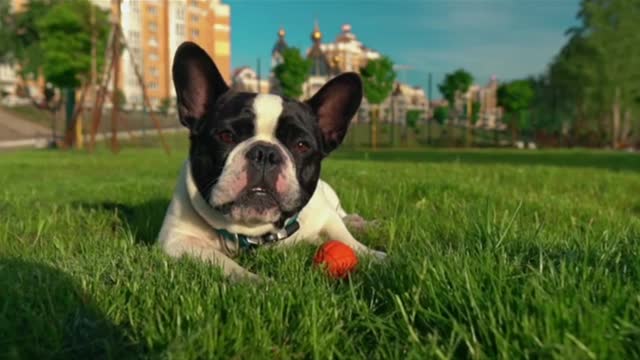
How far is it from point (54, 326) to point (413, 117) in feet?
114

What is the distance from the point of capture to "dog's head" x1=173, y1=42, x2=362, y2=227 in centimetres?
Answer: 290

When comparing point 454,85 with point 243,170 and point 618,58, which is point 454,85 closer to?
point 618,58

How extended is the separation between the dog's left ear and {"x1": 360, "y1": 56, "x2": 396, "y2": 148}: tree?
28.6 m

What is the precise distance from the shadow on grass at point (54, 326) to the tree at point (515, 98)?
3526cm

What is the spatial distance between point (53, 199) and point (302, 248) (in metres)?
3.52

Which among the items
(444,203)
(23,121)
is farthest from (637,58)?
(23,121)

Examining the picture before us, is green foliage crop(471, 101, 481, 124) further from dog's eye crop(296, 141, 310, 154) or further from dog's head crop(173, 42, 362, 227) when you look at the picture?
dog's eye crop(296, 141, 310, 154)

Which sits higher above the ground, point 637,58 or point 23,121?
point 637,58

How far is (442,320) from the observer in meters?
1.54

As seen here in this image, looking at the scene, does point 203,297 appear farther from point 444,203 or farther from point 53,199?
point 53,199

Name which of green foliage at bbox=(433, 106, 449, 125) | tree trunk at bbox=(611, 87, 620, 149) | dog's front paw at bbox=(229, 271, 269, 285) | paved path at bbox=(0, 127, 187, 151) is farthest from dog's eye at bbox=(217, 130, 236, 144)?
tree trunk at bbox=(611, 87, 620, 149)

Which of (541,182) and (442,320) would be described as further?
(541,182)

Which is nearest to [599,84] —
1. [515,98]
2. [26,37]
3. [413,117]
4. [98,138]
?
[515,98]

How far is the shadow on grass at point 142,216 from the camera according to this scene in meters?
3.64
